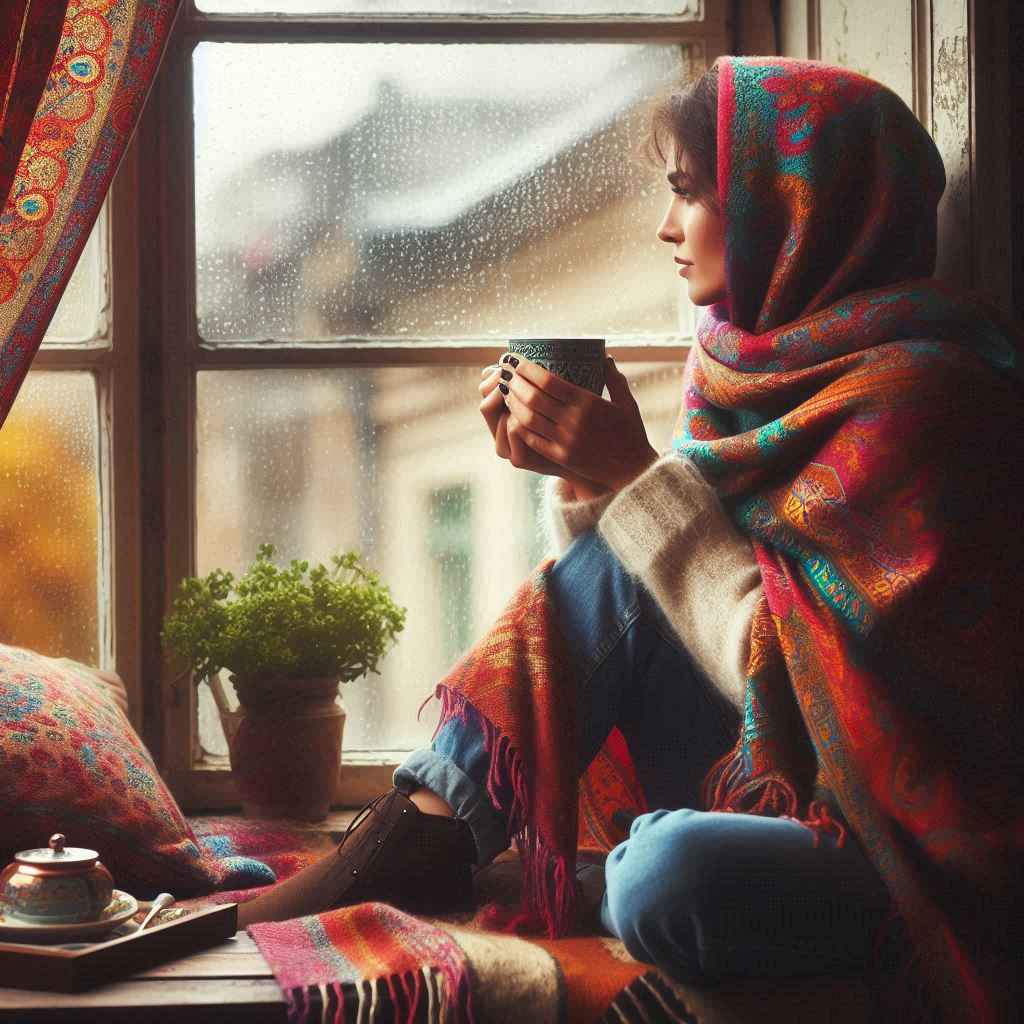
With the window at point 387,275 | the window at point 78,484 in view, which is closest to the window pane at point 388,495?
the window at point 387,275

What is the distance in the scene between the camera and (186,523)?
1.81 metres

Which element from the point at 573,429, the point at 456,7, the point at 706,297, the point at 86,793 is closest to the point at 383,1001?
the point at 86,793

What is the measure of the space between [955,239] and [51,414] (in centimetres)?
125

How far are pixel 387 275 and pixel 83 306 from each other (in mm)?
442

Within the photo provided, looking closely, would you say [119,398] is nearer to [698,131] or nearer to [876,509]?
[698,131]

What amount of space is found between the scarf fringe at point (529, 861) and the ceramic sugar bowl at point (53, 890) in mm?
387

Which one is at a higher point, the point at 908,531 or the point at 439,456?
the point at 439,456

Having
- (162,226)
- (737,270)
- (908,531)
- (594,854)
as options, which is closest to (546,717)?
(594,854)

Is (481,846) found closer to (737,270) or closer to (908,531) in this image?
(908,531)

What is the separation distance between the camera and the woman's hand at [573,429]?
1.30 meters

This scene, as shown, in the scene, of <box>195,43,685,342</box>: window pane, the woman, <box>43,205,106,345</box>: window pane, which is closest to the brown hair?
the woman

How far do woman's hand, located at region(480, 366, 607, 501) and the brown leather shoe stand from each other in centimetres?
38

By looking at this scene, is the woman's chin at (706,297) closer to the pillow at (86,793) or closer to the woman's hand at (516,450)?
the woman's hand at (516,450)

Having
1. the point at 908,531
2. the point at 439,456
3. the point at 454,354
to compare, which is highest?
the point at 454,354
